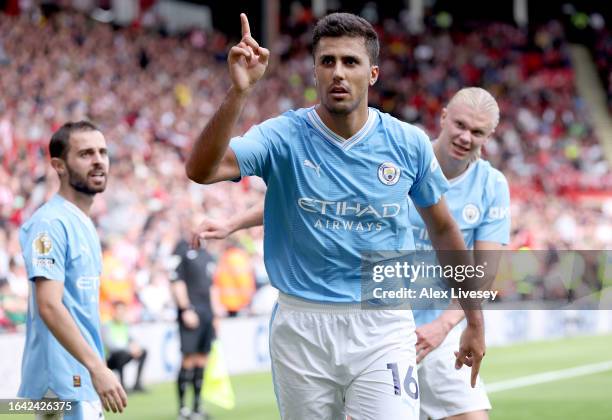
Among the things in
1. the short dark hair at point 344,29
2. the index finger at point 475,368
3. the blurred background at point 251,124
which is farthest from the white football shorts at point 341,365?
the blurred background at point 251,124

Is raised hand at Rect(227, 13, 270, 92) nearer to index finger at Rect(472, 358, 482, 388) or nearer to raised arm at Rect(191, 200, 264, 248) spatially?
raised arm at Rect(191, 200, 264, 248)

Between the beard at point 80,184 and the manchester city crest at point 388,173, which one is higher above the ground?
the beard at point 80,184

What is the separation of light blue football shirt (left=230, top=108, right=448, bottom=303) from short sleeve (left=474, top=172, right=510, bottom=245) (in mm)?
1641

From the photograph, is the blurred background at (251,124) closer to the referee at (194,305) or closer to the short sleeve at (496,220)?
the referee at (194,305)

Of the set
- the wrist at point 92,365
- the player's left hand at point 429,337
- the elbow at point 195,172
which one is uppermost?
the elbow at point 195,172

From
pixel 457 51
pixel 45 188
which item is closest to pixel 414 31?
pixel 457 51

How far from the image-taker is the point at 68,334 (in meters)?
5.23

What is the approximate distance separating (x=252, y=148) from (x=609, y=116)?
102 feet

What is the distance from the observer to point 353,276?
4.82m

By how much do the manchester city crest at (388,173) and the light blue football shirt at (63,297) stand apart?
1.70 metres

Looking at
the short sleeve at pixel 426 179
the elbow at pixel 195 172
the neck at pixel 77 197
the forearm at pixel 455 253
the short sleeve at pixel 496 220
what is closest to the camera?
the elbow at pixel 195 172

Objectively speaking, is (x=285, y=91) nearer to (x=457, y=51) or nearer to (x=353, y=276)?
(x=457, y=51)

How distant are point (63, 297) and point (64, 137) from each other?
3.07 ft

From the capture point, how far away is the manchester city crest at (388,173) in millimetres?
4785
